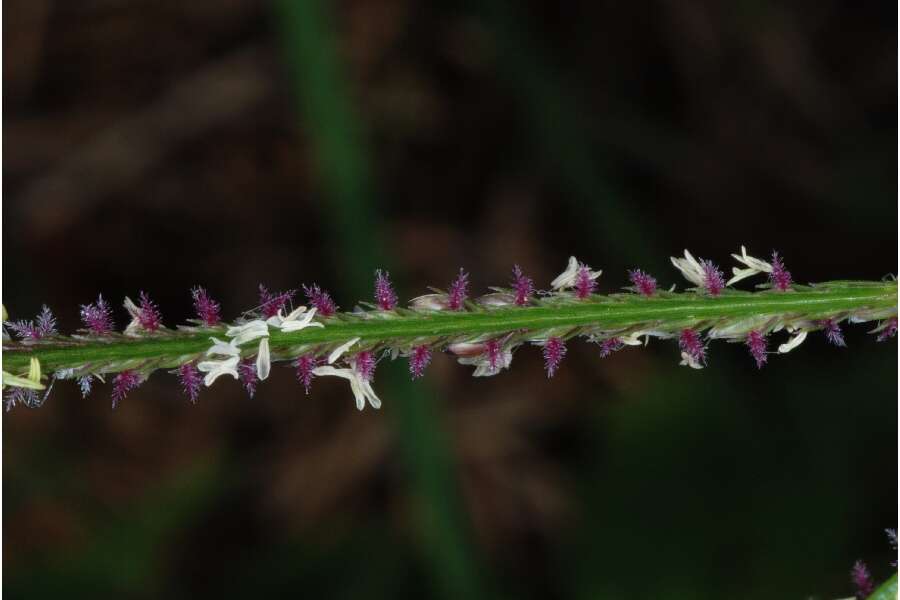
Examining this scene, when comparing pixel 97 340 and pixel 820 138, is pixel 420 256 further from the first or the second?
pixel 97 340

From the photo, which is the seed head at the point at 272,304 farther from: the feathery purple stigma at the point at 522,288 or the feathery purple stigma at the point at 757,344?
the feathery purple stigma at the point at 757,344

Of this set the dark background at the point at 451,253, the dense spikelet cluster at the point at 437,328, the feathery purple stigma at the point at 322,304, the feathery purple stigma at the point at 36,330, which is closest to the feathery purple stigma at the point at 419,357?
the dense spikelet cluster at the point at 437,328

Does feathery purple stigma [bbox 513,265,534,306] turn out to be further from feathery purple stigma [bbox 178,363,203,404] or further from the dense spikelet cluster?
feathery purple stigma [bbox 178,363,203,404]

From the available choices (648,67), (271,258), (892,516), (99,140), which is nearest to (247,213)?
(271,258)

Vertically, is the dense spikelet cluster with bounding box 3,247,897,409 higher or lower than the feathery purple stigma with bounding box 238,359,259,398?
higher

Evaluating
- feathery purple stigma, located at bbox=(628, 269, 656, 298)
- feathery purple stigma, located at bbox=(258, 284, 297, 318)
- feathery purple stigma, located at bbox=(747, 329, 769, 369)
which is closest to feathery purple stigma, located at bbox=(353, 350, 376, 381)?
feathery purple stigma, located at bbox=(258, 284, 297, 318)
